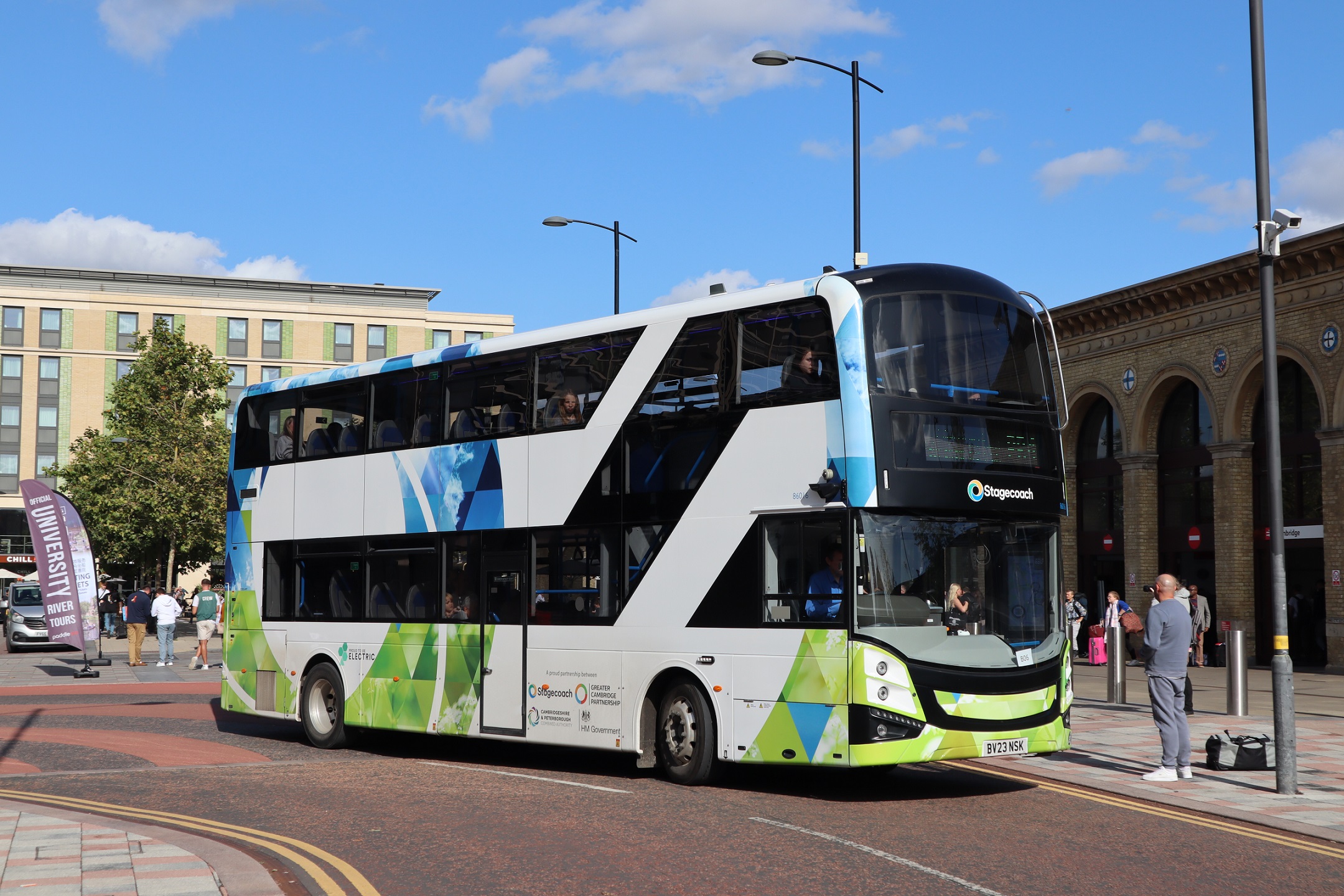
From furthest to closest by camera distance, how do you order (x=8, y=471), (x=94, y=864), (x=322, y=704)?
1. (x=8, y=471)
2. (x=322, y=704)
3. (x=94, y=864)

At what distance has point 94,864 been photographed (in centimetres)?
805

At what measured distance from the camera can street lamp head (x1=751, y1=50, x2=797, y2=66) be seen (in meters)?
19.5

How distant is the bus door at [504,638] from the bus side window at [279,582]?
3455mm

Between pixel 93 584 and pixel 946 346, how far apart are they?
22.3m

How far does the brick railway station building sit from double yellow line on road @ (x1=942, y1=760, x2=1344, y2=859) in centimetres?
1781

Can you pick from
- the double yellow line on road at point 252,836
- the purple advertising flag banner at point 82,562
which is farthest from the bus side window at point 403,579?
the purple advertising flag banner at point 82,562

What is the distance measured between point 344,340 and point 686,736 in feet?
258

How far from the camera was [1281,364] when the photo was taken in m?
29.5

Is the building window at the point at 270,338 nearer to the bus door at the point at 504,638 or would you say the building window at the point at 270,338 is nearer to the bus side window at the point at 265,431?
the bus side window at the point at 265,431

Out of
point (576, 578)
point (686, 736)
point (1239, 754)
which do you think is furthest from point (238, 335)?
point (1239, 754)

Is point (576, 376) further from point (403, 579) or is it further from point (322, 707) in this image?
point (322, 707)

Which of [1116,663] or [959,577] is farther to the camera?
[1116,663]

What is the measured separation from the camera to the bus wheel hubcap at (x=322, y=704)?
1589cm

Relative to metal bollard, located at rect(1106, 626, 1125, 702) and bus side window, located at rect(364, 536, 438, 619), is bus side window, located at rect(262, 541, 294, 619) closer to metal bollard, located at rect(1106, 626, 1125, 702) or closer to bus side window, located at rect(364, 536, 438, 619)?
bus side window, located at rect(364, 536, 438, 619)
